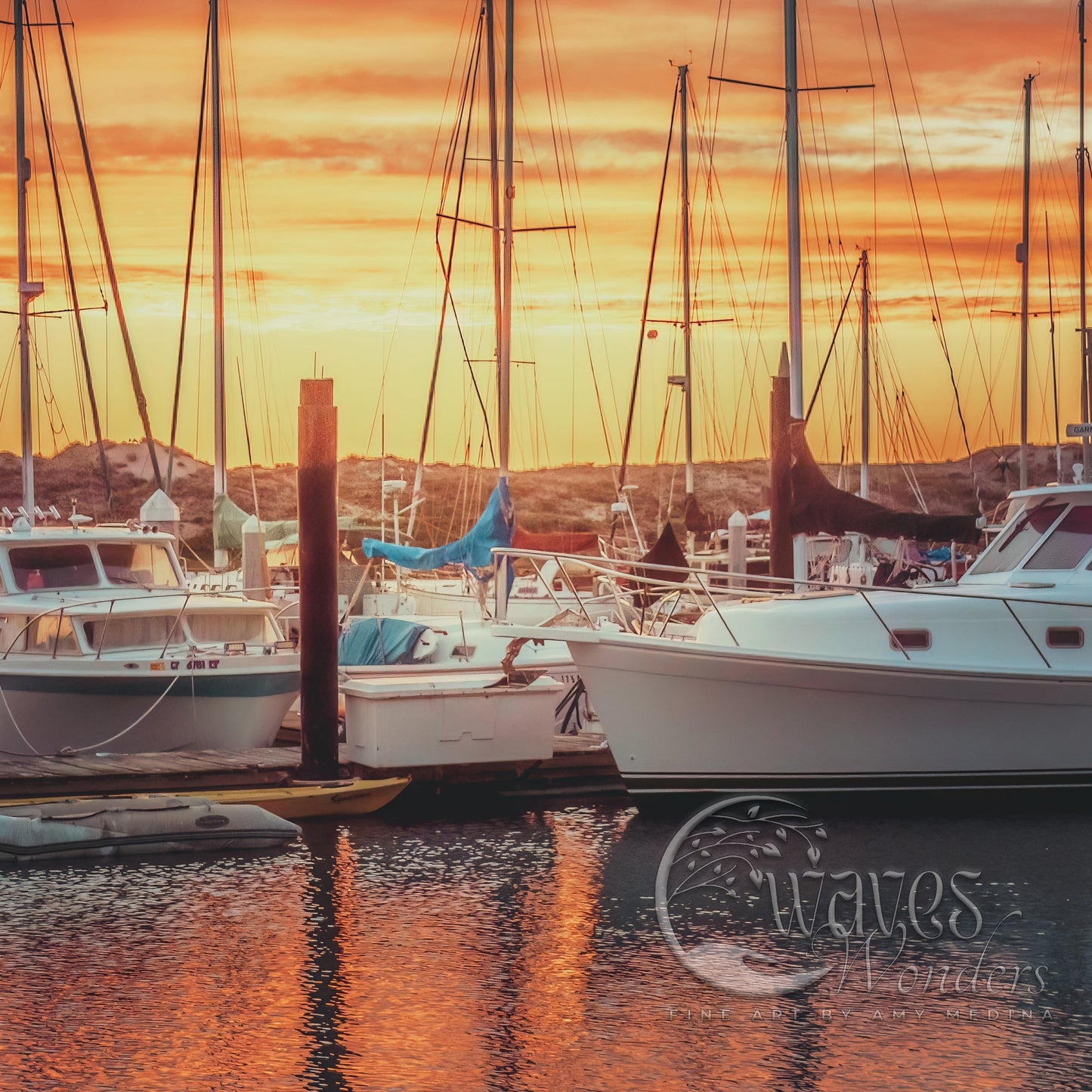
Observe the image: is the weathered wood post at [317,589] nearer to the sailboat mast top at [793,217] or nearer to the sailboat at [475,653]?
the sailboat at [475,653]

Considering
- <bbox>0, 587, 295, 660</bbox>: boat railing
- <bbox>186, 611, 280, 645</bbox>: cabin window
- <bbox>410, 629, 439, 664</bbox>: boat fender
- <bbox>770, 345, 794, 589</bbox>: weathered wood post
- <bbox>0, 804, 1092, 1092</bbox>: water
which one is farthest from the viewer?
<bbox>410, 629, 439, 664</bbox>: boat fender

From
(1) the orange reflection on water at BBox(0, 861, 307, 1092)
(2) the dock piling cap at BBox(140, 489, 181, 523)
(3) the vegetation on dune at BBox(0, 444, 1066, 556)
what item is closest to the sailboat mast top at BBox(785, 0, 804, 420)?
(2) the dock piling cap at BBox(140, 489, 181, 523)

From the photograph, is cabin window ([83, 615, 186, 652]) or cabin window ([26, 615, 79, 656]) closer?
cabin window ([26, 615, 79, 656])

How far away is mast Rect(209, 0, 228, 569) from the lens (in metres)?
26.7

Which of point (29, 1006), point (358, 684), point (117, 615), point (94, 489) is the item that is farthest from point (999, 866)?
point (94, 489)

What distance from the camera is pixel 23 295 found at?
24.2 metres

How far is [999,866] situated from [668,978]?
4.42 metres

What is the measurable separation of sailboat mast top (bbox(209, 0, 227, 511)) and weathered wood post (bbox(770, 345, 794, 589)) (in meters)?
9.63

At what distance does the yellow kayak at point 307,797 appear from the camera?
51.1 ft

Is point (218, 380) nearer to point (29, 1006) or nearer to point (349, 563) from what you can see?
point (349, 563)

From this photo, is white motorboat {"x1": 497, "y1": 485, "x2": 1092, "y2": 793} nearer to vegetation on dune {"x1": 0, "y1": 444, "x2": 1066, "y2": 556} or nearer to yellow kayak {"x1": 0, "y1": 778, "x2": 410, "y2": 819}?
yellow kayak {"x1": 0, "y1": 778, "x2": 410, "y2": 819}

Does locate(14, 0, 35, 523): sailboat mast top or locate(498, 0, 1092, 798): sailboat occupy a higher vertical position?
locate(14, 0, 35, 523): sailboat mast top

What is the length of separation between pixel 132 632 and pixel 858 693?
8092mm

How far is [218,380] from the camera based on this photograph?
26969mm
